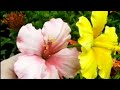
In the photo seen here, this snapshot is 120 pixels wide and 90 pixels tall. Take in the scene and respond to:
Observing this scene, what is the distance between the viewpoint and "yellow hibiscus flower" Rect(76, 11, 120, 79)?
1.22 m

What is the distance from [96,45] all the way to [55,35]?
18 centimetres

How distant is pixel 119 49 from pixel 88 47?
0.16 meters

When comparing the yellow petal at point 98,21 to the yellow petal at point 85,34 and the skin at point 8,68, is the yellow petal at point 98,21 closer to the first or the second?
the yellow petal at point 85,34

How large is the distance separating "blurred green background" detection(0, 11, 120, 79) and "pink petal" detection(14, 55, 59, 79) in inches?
4.3

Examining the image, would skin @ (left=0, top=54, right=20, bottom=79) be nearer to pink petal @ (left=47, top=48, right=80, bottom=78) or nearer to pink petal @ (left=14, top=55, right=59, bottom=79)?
pink petal @ (left=14, top=55, right=59, bottom=79)

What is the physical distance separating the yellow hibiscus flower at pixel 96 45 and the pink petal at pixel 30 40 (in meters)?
0.17

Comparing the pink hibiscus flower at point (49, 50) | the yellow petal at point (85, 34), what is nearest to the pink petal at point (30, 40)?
the pink hibiscus flower at point (49, 50)

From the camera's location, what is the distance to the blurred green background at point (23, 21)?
133cm

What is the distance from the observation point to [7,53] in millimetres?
1340

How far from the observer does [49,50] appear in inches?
50.1

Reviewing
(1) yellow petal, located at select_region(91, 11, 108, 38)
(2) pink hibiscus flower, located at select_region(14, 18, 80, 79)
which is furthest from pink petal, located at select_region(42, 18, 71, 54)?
(1) yellow petal, located at select_region(91, 11, 108, 38)

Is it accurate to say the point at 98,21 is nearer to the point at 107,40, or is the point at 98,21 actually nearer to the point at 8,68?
the point at 107,40

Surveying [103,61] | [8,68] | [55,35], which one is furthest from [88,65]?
[8,68]
